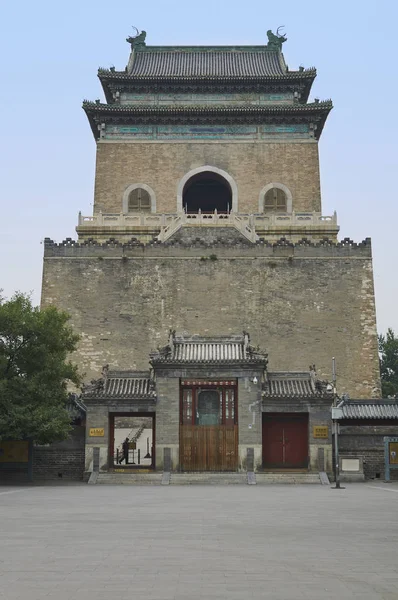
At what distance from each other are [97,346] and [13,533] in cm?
2309

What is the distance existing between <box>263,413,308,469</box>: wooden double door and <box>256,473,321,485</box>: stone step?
1.13 meters

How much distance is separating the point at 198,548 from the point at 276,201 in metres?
31.3

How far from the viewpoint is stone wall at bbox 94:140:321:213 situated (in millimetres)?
39000

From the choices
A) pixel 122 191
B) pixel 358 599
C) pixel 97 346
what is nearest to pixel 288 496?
pixel 358 599

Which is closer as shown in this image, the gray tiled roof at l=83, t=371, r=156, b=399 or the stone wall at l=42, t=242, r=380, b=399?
the gray tiled roof at l=83, t=371, r=156, b=399

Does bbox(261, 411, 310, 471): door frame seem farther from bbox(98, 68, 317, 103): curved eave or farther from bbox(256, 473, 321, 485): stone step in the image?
bbox(98, 68, 317, 103): curved eave

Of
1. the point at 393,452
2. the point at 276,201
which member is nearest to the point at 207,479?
the point at 393,452

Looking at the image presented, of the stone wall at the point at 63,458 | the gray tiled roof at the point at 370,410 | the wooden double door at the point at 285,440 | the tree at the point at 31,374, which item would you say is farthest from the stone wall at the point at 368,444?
the tree at the point at 31,374

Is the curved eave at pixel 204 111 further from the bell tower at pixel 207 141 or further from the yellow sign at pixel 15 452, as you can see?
the yellow sign at pixel 15 452

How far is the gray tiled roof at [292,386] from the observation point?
74.4ft

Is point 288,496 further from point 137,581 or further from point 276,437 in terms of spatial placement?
point 137,581

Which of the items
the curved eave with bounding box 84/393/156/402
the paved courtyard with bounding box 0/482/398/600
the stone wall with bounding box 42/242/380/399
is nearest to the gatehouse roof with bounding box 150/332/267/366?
the curved eave with bounding box 84/393/156/402

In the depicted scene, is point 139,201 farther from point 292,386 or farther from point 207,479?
Answer: point 207,479

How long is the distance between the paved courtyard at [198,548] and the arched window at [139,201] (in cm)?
2472
